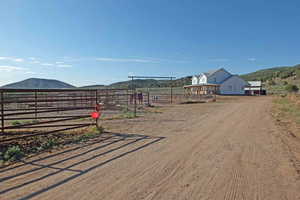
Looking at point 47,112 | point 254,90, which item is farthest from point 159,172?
point 254,90

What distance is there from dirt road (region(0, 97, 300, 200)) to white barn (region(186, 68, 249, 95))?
44.3 metres

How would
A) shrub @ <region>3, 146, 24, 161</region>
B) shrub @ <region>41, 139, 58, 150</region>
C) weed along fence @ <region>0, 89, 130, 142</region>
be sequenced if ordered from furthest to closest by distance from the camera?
weed along fence @ <region>0, 89, 130, 142</region>
shrub @ <region>41, 139, 58, 150</region>
shrub @ <region>3, 146, 24, 161</region>

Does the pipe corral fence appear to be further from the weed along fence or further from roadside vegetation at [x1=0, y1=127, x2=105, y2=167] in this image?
roadside vegetation at [x1=0, y1=127, x2=105, y2=167]

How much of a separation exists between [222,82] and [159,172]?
4973 cm

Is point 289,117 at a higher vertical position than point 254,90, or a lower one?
lower

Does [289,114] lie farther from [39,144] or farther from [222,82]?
[222,82]

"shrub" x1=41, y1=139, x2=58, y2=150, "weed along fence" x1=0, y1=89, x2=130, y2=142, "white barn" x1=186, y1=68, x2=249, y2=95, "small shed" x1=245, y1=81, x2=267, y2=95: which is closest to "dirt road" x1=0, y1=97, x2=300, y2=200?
"shrub" x1=41, y1=139, x2=58, y2=150

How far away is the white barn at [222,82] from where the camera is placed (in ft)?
162

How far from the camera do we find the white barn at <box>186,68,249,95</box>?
162 feet

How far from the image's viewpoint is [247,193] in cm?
346

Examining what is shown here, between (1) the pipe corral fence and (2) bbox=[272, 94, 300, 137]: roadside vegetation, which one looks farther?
(2) bbox=[272, 94, 300, 137]: roadside vegetation

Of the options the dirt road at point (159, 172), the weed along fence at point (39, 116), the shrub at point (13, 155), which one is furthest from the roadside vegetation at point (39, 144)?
the dirt road at point (159, 172)

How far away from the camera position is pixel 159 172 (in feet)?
14.1

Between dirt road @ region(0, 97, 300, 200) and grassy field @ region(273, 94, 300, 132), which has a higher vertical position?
grassy field @ region(273, 94, 300, 132)
